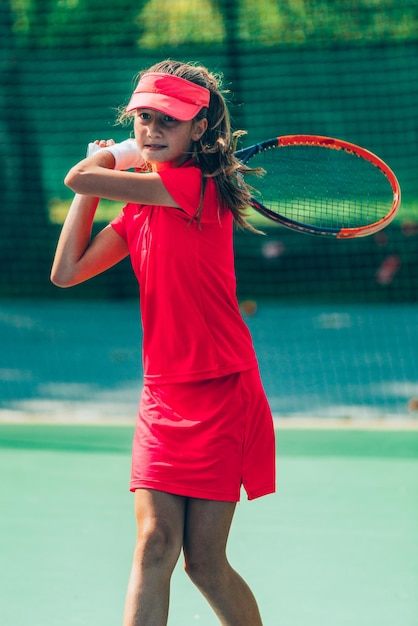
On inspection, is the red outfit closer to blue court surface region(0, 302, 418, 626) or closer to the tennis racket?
the tennis racket

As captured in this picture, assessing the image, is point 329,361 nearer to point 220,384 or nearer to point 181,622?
point 181,622

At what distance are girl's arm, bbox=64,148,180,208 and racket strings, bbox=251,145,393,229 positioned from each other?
0.56 m

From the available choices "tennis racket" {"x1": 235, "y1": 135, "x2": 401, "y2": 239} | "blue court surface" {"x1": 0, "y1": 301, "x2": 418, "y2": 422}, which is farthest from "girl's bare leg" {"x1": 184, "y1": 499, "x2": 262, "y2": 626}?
"blue court surface" {"x1": 0, "y1": 301, "x2": 418, "y2": 422}

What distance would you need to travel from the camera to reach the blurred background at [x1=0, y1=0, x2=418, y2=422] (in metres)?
9.83

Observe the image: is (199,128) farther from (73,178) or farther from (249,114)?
(249,114)

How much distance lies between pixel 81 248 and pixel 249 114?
24.6 ft

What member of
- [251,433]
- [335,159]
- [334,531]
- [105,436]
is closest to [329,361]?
[105,436]

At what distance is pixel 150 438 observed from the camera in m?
2.57

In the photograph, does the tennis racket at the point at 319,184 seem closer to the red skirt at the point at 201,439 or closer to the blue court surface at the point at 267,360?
the red skirt at the point at 201,439

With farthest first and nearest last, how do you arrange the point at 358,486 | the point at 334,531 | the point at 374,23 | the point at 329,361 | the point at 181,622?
1. the point at 374,23
2. the point at 329,361
3. the point at 358,486
4. the point at 334,531
5. the point at 181,622

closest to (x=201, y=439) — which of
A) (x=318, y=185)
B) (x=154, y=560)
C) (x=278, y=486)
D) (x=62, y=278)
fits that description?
(x=154, y=560)

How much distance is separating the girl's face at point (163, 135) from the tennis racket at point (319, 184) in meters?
0.24

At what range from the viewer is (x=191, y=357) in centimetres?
254

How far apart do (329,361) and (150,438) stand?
5520 millimetres
